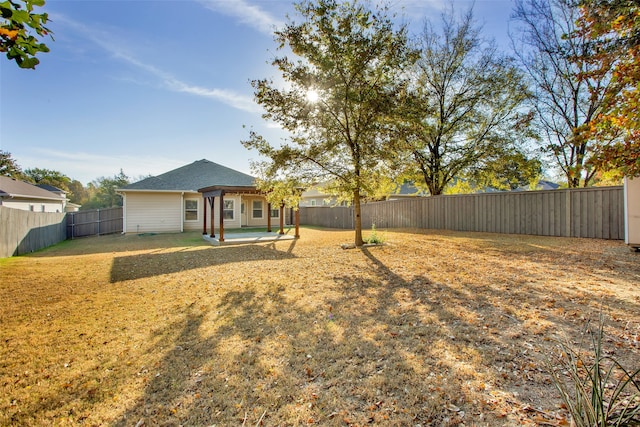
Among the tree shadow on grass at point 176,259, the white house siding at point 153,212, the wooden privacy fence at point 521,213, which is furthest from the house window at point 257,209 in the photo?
the tree shadow on grass at point 176,259

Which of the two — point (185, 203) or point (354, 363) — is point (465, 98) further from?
point (185, 203)

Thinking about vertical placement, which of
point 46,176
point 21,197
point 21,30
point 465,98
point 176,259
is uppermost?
point 465,98

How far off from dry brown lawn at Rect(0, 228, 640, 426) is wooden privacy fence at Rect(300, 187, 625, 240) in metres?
2.76

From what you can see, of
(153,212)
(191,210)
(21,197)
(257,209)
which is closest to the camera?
(153,212)

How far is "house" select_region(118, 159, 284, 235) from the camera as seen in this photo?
1680cm

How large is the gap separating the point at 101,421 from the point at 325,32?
924 cm

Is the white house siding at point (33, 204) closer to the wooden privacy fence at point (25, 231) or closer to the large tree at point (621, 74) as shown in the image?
the wooden privacy fence at point (25, 231)

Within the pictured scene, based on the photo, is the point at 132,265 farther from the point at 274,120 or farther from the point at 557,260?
the point at 557,260

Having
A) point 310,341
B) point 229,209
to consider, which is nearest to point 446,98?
point 229,209

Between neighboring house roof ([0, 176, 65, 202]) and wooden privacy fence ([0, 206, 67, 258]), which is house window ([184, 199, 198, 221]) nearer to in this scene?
wooden privacy fence ([0, 206, 67, 258])

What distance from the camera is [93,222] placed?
1769 centimetres

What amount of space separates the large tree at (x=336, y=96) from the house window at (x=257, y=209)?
36.5 feet

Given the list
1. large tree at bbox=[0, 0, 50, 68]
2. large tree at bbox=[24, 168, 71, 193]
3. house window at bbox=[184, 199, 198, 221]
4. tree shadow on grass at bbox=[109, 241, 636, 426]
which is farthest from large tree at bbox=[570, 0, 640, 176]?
large tree at bbox=[24, 168, 71, 193]

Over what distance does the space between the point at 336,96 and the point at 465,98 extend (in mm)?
9822
